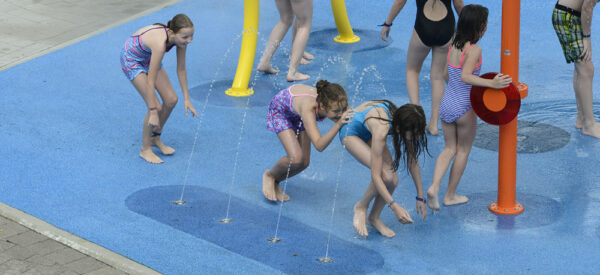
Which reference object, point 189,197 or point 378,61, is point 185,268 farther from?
point 378,61

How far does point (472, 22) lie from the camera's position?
5.96 m

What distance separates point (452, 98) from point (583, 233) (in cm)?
139

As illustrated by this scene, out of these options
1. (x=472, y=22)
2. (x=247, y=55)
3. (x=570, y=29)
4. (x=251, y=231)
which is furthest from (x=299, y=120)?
(x=247, y=55)

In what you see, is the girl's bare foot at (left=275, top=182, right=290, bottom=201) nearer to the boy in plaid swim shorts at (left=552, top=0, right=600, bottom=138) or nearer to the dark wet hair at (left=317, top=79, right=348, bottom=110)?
the dark wet hair at (left=317, top=79, right=348, bottom=110)

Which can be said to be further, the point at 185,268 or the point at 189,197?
the point at 189,197

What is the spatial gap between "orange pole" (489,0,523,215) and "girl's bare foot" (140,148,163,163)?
3.09 metres

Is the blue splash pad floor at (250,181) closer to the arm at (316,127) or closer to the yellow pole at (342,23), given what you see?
the yellow pole at (342,23)

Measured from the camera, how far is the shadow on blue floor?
18.5ft

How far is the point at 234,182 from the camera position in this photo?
7.00m

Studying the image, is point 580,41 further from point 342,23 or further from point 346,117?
point 342,23

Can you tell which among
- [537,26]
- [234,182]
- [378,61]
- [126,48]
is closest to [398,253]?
[234,182]

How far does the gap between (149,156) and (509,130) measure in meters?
3.36

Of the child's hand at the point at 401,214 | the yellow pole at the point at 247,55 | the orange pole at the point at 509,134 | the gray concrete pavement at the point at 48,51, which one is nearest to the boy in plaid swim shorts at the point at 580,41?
the orange pole at the point at 509,134

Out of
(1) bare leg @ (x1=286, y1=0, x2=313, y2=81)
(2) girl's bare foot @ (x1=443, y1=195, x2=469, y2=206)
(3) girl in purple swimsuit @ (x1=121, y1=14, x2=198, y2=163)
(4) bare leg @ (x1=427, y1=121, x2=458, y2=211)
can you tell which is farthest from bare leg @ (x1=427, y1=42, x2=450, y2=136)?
(3) girl in purple swimsuit @ (x1=121, y1=14, x2=198, y2=163)
